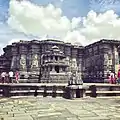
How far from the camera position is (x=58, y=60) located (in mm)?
29625

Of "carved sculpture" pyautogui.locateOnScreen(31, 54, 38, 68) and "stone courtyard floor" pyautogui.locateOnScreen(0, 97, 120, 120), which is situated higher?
"carved sculpture" pyautogui.locateOnScreen(31, 54, 38, 68)

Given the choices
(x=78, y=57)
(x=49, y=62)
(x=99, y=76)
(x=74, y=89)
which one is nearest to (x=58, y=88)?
(x=74, y=89)

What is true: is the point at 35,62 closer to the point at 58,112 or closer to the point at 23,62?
the point at 23,62

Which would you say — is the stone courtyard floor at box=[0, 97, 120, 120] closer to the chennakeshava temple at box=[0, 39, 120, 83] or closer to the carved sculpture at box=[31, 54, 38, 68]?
the chennakeshava temple at box=[0, 39, 120, 83]

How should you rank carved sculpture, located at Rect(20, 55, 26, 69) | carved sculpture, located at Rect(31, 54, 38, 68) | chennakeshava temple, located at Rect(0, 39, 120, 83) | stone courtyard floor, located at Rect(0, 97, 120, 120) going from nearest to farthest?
stone courtyard floor, located at Rect(0, 97, 120, 120)
chennakeshava temple, located at Rect(0, 39, 120, 83)
carved sculpture, located at Rect(31, 54, 38, 68)
carved sculpture, located at Rect(20, 55, 26, 69)

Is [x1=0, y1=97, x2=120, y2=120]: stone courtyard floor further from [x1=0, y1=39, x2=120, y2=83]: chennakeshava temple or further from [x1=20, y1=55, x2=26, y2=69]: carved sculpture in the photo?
[x1=20, y1=55, x2=26, y2=69]: carved sculpture

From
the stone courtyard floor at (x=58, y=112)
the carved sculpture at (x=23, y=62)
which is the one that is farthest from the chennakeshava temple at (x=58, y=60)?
the stone courtyard floor at (x=58, y=112)

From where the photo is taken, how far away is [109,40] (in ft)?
113

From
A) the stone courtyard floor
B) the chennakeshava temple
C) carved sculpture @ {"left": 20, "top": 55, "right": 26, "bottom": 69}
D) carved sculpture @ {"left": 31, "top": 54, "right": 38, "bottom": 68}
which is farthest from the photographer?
carved sculpture @ {"left": 20, "top": 55, "right": 26, "bottom": 69}

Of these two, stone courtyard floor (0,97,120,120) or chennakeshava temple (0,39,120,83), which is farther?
chennakeshava temple (0,39,120,83)

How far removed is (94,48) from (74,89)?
2595 centimetres

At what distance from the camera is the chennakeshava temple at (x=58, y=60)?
27.8 meters

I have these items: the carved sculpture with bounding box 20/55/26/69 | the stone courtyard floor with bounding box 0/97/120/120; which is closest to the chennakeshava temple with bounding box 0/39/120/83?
the carved sculpture with bounding box 20/55/26/69

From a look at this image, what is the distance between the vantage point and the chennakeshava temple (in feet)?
91.3
